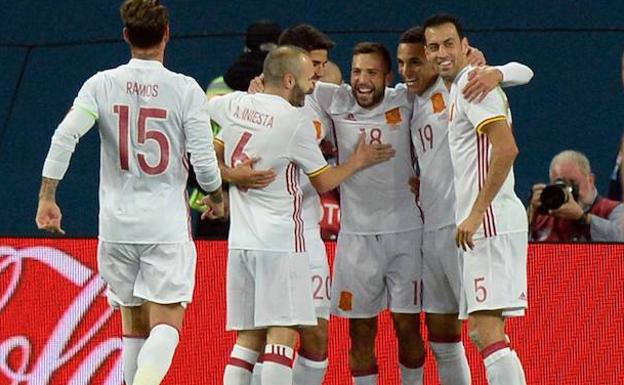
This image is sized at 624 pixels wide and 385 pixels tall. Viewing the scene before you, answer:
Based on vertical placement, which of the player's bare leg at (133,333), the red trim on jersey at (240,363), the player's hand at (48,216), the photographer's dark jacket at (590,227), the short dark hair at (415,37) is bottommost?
the red trim on jersey at (240,363)

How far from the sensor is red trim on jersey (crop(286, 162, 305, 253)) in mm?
8633

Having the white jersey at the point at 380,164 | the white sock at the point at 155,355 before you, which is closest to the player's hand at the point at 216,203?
the white sock at the point at 155,355

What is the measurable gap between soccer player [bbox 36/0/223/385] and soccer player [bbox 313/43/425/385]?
110cm

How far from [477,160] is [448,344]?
1.17 metres

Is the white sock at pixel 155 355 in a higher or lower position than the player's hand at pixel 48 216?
lower

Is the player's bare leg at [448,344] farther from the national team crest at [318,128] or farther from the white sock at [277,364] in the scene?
the national team crest at [318,128]

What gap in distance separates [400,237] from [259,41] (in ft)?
7.92

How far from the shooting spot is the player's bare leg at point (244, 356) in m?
8.64

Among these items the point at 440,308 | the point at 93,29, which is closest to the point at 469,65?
the point at 440,308

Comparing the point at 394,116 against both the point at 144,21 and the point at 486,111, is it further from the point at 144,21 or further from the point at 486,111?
the point at 144,21

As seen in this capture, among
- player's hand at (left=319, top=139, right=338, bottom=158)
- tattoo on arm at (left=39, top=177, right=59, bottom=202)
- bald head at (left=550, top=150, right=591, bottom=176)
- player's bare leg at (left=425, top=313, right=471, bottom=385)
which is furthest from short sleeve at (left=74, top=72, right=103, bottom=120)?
bald head at (left=550, top=150, right=591, bottom=176)

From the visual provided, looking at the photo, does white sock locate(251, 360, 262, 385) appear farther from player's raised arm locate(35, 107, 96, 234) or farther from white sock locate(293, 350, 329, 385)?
player's raised arm locate(35, 107, 96, 234)

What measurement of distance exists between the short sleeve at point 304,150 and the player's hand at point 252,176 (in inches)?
5.4

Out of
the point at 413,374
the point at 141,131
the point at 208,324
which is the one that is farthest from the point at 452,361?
the point at 141,131
